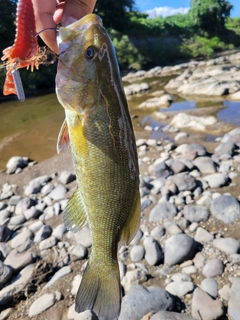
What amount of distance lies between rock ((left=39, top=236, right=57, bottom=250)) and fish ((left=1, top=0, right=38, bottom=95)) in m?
3.77

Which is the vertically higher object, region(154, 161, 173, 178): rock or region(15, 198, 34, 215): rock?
region(154, 161, 173, 178): rock

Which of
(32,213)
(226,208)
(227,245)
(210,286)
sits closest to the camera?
(210,286)

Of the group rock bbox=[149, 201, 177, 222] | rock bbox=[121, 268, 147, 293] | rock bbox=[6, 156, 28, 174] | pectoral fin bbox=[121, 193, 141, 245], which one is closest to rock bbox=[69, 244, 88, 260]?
rock bbox=[121, 268, 147, 293]

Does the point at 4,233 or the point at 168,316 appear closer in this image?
the point at 168,316

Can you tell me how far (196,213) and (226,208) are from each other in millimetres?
472

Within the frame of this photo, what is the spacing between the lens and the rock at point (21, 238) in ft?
17.0

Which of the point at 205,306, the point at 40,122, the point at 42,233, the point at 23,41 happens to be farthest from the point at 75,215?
the point at 40,122

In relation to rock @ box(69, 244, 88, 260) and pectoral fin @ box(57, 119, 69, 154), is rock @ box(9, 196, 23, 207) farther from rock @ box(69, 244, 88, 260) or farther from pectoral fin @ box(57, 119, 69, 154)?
pectoral fin @ box(57, 119, 69, 154)

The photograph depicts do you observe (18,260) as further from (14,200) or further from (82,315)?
(14,200)

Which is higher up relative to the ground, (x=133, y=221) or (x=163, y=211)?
(x=133, y=221)

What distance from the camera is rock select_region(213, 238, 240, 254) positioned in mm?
4047

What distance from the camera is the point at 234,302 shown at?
3.27 meters

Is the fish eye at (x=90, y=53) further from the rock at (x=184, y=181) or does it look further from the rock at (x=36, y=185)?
the rock at (x=36, y=185)

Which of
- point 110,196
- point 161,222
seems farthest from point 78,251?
point 110,196
